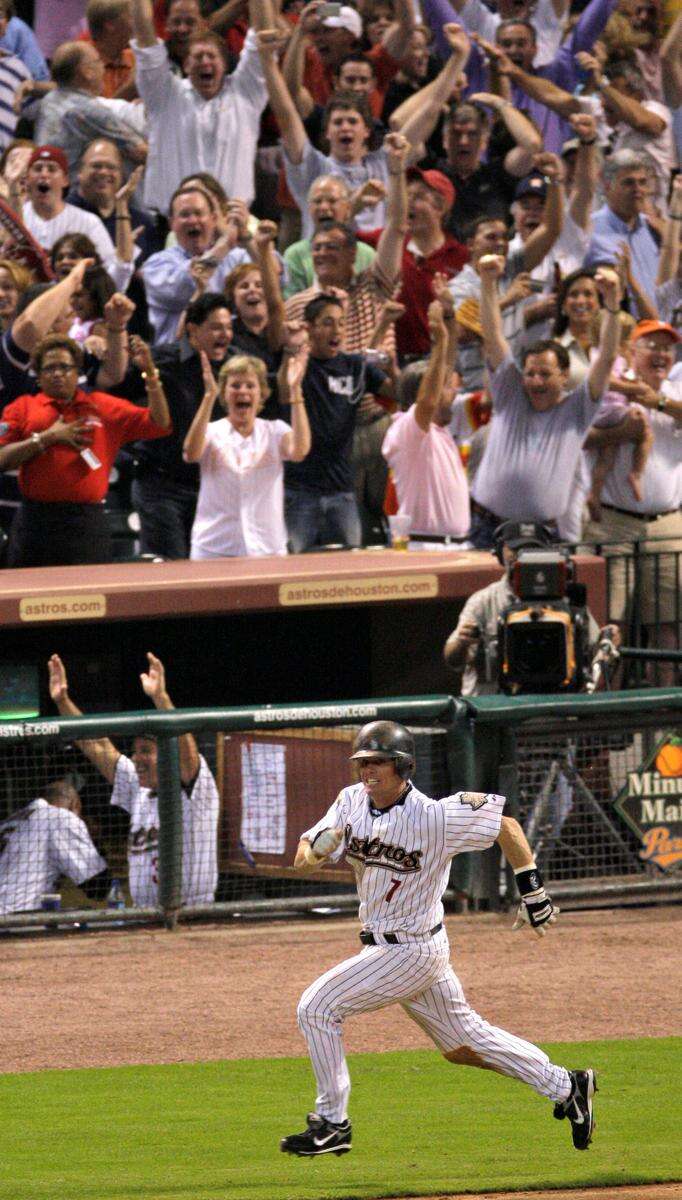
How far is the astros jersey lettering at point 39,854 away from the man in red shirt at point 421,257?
431cm

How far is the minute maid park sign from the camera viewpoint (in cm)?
990

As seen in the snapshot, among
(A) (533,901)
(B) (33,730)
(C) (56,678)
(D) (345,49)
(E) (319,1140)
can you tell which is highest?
(D) (345,49)

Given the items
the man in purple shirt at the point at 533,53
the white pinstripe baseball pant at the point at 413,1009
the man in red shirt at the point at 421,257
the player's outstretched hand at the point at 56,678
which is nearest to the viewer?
the white pinstripe baseball pant at the point at 413,1009

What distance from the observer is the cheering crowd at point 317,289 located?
10.3 metres

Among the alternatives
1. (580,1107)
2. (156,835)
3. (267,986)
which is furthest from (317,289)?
(580,1107)

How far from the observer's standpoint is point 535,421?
1075 centimetres

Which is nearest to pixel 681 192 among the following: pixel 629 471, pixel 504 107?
pixel 504 107

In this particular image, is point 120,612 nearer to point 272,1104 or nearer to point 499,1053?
point 272,1104

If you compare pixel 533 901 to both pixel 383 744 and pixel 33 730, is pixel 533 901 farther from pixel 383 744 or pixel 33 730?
pixel 33 730

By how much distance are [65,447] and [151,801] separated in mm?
1826

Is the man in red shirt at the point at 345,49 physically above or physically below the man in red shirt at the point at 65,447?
above

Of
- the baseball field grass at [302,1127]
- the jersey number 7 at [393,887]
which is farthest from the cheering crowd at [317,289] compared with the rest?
the jersey number 7 at [393,887]

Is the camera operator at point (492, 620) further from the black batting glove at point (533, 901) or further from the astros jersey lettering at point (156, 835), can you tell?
the black batting glove at point (533, 901)

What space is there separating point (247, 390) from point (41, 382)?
1141 mm
